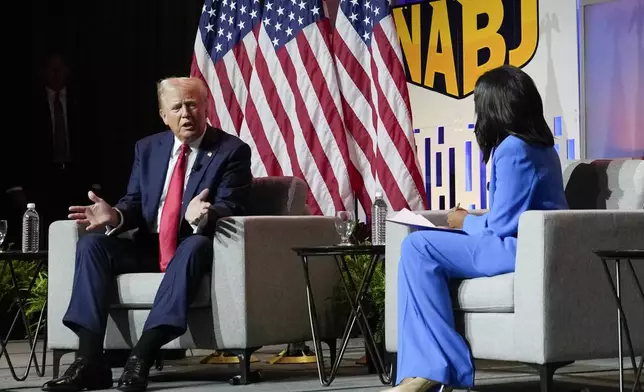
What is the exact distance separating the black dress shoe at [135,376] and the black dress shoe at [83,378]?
0.54ft

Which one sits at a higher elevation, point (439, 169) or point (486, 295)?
point (439, 169)

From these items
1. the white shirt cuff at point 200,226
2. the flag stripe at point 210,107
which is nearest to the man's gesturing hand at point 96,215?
the white shirt cuff at point 200,226

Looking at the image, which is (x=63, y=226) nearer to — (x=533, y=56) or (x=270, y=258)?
(x=270, y=258)

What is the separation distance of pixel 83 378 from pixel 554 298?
67.2 inches

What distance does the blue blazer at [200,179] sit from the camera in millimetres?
4344

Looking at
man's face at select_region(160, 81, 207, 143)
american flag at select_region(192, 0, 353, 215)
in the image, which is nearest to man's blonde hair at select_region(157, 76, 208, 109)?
man's face at select_region(160, 81, 207, 143)

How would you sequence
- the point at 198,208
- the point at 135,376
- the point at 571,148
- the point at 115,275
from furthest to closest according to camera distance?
1. the point at 571,148
2. the point at 115,275
3. the point at 198,208
4. the point at 135,376

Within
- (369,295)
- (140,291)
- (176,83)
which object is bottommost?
(369,295)

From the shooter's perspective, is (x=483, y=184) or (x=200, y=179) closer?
(x=200, y=179)

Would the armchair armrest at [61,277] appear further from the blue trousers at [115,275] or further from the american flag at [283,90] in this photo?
the american flag at [283,90]

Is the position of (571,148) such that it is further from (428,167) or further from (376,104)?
(376,104)

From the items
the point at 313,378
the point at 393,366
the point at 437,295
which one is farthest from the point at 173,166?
the point at 437,295

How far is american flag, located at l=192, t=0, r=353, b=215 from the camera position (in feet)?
20.0

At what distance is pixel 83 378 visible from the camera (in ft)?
13.0
